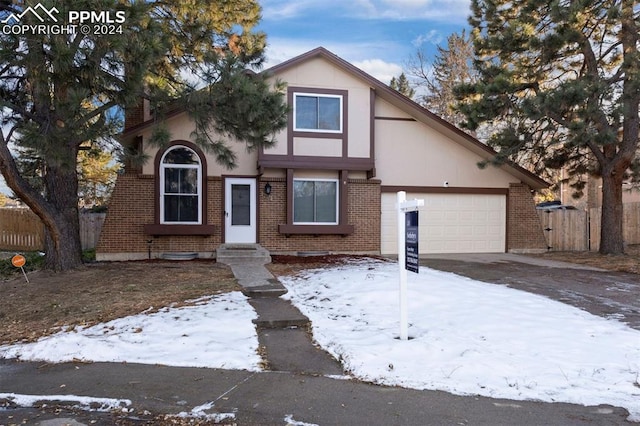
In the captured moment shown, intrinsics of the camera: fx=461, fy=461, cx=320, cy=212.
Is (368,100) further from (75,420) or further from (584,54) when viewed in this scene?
(75,420)

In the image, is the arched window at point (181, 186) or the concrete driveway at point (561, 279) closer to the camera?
the concrete driveway at point (561, 279)

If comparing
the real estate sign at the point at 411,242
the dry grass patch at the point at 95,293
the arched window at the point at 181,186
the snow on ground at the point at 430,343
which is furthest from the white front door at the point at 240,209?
the real estate sign at the point at 411,242

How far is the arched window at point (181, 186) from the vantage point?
13320mm

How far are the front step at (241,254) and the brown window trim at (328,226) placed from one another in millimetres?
1115

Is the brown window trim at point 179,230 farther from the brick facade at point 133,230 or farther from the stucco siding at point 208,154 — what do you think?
the stucco siding at point 208,154

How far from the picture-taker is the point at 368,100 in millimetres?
14242

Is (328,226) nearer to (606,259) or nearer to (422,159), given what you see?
(422,159)

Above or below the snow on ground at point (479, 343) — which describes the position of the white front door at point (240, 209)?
above

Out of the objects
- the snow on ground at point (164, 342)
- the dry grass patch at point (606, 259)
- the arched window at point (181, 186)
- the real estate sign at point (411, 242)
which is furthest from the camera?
the arched window at point (181, 186)

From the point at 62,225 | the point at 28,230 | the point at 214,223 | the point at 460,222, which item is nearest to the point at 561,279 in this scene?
the point at 460,222

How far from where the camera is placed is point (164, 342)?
5.54 metres

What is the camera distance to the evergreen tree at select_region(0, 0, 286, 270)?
23.2ft

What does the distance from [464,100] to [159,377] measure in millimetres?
13603

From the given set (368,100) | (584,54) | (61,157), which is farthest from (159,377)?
(584,54)
